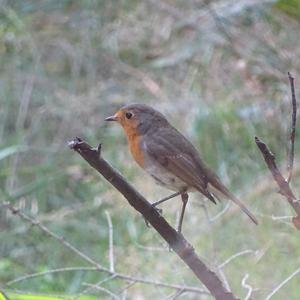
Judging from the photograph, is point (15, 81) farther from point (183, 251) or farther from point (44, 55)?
point (183, 251)

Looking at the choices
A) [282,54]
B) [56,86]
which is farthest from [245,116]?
[56,86]

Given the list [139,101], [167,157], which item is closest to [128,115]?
[167,157]

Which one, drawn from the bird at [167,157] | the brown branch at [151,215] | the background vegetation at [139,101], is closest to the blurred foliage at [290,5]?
the background vegetation at [139,101]

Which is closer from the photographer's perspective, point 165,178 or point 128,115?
point 165,178

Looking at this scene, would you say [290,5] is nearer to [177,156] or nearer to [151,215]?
[177,156]

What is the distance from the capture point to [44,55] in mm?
7227

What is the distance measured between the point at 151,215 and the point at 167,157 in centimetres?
119

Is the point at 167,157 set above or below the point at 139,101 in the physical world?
above

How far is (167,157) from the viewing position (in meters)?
2.79

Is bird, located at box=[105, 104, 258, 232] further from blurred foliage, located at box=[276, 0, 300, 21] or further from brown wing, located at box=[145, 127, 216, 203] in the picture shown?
blurred foliage, located at box=[276, 0, 300, 21]

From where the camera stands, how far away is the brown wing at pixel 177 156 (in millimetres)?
2707

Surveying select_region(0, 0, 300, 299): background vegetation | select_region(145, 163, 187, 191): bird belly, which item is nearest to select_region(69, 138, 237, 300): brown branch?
select_region(145, 163, 187, 191): bird belly

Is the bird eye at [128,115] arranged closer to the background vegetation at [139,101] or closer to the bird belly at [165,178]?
the bird belly at [165,178]

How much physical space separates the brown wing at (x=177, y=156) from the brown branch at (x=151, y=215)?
0.96 m
